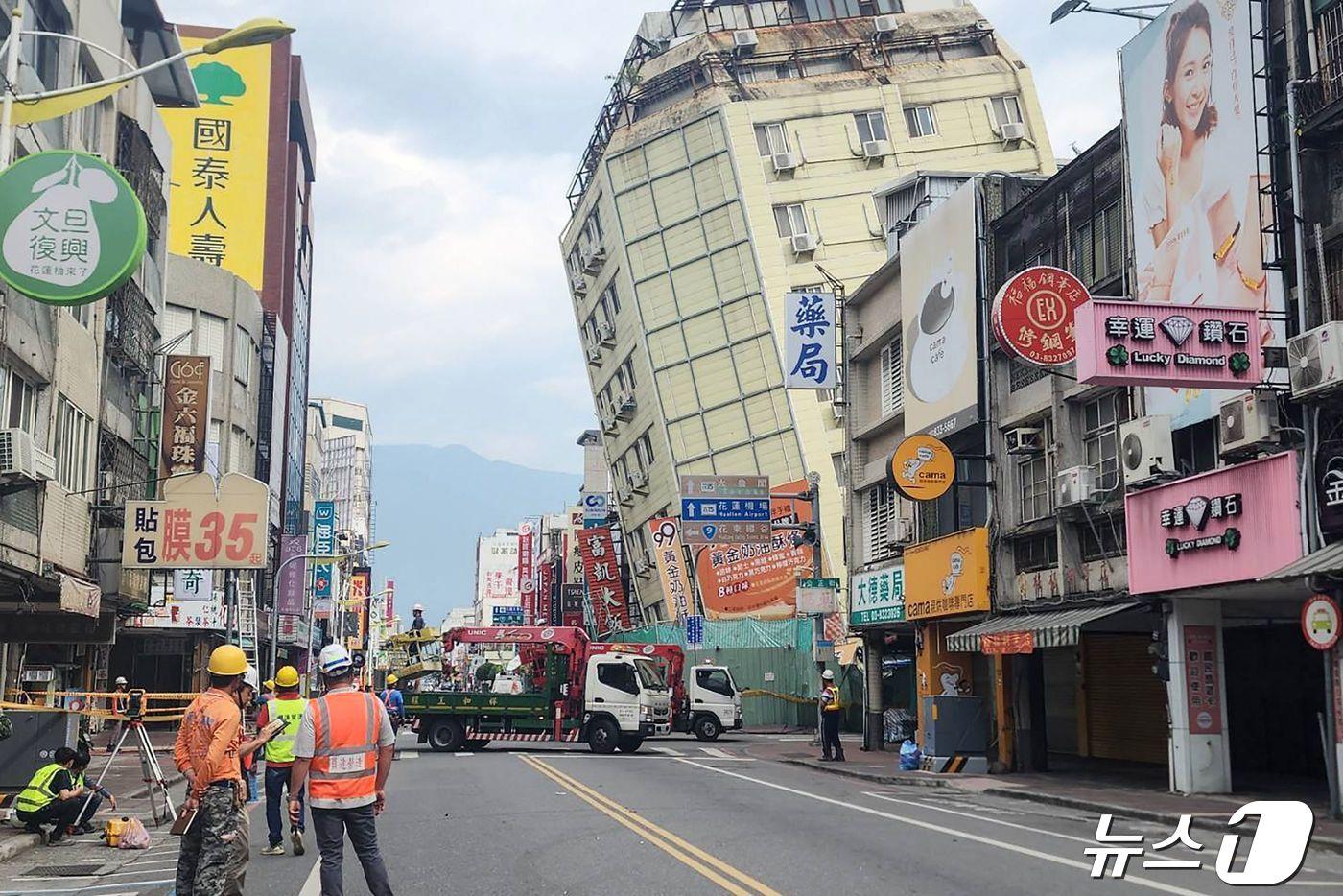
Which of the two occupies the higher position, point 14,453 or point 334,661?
point 14,453

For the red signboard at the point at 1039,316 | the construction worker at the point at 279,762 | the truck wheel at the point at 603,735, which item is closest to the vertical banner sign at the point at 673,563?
the truck wheel at the point at 603,735

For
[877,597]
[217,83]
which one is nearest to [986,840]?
[877,597]

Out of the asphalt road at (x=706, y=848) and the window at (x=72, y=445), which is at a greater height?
the window at (x=72, y=445)

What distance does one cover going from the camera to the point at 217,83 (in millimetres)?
72125

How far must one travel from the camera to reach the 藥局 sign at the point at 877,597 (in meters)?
32.2

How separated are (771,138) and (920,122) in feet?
21.8

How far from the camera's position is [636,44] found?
214 ft

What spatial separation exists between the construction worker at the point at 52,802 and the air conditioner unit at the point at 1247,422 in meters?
15.1

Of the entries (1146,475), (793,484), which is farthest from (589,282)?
(1146,475)

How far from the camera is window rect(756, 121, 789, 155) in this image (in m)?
59.3

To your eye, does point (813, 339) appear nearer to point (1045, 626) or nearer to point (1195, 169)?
point (1045, 626)

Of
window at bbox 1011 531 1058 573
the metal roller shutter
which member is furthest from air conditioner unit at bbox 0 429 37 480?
the metal roller shutter

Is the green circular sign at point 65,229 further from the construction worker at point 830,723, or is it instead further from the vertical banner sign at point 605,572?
the vertical banner sign at point 605,572

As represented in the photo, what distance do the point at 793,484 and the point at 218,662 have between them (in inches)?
1760
